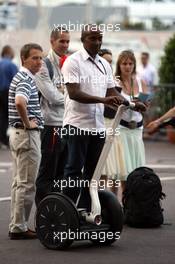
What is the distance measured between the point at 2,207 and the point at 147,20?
18.5 m

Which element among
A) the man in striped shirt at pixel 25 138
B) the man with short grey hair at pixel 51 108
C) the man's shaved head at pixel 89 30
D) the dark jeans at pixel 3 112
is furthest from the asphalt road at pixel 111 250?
the dark jeans at pixel 3 112

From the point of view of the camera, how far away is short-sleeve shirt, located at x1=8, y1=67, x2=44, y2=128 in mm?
9617

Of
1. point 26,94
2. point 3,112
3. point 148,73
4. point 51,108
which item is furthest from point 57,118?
point 148,73

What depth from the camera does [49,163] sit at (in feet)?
34.8

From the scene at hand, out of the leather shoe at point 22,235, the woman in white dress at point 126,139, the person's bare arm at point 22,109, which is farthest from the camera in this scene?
the woman in white dress at point 126,139

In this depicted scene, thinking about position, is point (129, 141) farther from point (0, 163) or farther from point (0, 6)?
point (0, 6)

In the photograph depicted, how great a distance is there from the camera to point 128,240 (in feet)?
31.9

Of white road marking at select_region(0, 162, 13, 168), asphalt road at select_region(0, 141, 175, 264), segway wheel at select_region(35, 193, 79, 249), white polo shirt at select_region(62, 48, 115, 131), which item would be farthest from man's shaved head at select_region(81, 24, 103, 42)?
white road marking at select_region(0, 162, 13, 168)

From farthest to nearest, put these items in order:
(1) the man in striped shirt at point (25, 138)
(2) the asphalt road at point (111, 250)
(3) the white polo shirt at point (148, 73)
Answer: (3) the white polo shirt at point (148, 73)
(1) the man in striped shirt at point (25, 138)
(2) the asphalt road at point (111, 250)

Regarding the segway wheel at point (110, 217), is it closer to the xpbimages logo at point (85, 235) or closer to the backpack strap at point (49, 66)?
the xpbimages logo at point (85, 235)

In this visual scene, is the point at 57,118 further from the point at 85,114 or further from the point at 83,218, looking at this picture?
the point at 83,218

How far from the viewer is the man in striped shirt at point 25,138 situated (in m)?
9.56

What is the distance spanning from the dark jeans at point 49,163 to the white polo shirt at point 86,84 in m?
1.06

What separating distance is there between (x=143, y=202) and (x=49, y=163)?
1056 millimetres
